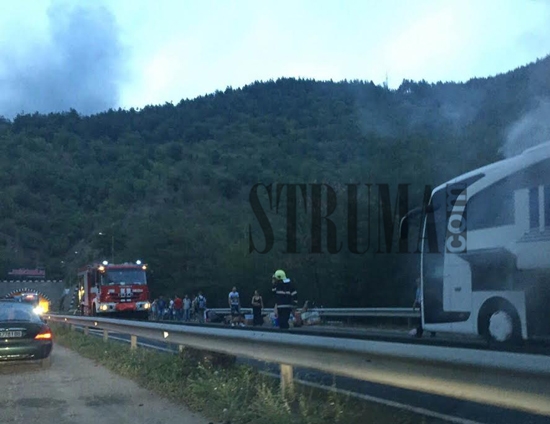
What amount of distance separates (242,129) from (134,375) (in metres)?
99.7

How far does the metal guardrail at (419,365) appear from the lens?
4.37 metres

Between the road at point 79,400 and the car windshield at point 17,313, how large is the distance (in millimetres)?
994

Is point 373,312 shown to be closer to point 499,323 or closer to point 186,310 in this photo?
point 499,323

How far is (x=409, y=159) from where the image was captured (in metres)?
37.7

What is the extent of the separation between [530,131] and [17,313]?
38.1ft

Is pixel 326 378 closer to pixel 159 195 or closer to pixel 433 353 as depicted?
pixel 433 353

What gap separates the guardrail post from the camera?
7.89 meters

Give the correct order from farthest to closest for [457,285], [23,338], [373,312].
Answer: [373,312] < [457,285] < [23,338]

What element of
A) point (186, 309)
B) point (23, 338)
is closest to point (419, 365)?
point (23, 338)

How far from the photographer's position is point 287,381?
8047 mm

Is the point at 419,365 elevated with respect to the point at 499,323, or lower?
elevated

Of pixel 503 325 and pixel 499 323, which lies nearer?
pixel 503 325

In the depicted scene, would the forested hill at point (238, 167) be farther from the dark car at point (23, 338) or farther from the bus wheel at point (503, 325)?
the dark car at point (23, 338)

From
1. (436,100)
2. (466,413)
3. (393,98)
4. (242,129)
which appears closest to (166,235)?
(393,98)
